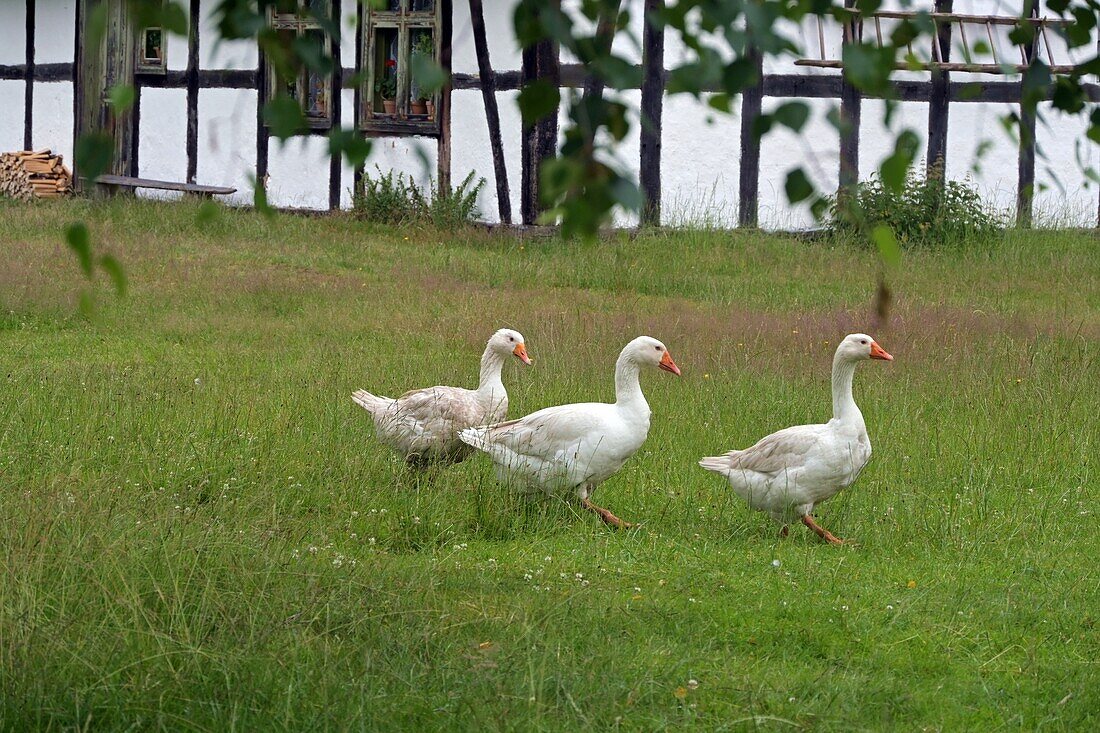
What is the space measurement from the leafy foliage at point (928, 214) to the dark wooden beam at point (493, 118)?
13.5 feet

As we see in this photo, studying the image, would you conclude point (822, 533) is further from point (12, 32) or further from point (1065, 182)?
point (12, 32)

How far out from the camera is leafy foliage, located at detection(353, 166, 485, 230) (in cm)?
1758

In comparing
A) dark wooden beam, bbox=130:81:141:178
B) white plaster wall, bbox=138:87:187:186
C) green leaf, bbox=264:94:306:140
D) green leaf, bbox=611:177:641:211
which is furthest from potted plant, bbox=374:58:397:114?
green leaf, bbox=611:177:641:211

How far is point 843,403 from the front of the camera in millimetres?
6551

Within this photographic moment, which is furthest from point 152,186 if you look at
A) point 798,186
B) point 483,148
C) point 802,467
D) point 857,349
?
point 798,186

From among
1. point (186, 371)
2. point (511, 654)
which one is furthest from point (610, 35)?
point (186, 371)

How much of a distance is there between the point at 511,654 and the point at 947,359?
23.4 feet

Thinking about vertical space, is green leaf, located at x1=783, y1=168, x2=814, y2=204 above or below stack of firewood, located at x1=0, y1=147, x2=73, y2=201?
below

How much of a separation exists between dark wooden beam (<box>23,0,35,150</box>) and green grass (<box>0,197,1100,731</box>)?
33.3 feet

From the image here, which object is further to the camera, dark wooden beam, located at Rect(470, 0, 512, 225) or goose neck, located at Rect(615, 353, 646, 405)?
dark wooden beam, located at Rect(470, 0, 512, 225)

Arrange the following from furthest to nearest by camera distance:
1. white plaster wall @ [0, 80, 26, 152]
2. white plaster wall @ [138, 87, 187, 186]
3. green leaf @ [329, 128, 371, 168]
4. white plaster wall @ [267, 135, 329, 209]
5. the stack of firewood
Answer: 1. white plaster wall @ [0, 80, 26, 152]
2. the stack of firewood
3. white plaster wall @ [138, 87, 187, 186]
4. white plaster wall @ [267, 135, 329, 209]
5. green leaf @ [329, 128, 371, 168]

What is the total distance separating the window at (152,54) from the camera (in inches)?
796

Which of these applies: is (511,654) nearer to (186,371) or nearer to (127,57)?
(186,371)

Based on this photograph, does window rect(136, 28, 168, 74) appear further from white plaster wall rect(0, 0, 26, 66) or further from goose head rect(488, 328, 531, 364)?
goose head rect(488, 328, 531, 364)
